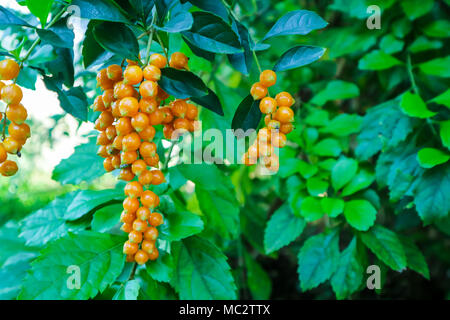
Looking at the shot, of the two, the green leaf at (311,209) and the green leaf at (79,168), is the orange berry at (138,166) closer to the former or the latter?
the green leaf at (79,168)

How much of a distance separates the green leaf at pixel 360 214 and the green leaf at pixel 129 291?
449 millimetres

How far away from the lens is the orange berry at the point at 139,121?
1.26 ft

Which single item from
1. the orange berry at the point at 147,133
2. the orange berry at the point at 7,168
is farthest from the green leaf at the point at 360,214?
the orange berry at the point at 7,168

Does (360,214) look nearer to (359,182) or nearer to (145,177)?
(359,182)

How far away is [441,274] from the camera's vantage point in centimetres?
135

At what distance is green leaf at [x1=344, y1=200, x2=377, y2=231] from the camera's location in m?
0.71

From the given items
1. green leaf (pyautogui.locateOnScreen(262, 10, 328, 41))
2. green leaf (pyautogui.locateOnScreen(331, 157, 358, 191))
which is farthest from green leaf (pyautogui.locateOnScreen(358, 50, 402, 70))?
green leaf (pyautogui.locateOnScreen(262, 10, 328, 41))

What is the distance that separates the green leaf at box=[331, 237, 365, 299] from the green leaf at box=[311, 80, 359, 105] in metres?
0.38

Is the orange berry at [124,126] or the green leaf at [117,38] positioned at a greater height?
the green leaf at [117,38]

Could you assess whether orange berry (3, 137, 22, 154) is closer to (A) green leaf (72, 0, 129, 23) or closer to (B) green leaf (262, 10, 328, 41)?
(A) green leaf (72, 0, 129, 23)

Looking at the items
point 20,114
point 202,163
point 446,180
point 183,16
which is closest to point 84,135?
point 202,163
